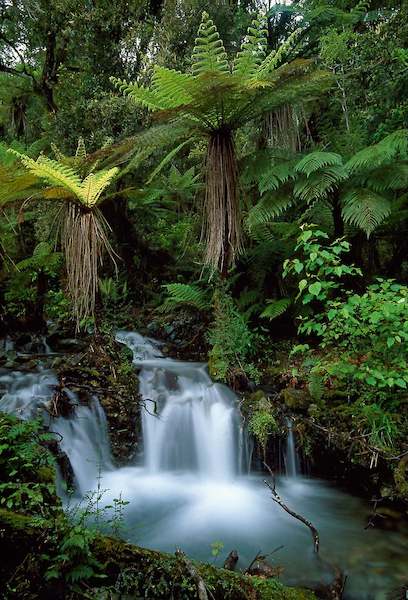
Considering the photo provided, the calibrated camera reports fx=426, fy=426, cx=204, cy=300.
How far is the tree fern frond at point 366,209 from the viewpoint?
4066mm

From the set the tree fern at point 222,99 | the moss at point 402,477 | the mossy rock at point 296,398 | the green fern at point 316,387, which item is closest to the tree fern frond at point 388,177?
the tree fern at point 222,99

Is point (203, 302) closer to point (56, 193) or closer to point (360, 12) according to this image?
point (56, 193)

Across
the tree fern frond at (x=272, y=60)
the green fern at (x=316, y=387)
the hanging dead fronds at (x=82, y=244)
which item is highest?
the tree fern frond at (x=272, y=60)

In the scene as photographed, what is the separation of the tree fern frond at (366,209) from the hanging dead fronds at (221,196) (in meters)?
1.14

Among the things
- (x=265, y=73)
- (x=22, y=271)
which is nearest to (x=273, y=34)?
(x=265, y=73)

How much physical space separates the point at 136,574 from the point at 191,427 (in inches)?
103

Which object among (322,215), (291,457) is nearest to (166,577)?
(291,457)

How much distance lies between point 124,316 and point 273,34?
6648mm

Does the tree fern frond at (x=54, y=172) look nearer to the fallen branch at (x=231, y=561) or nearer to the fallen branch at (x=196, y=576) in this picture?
the fallen branch at (x=196, y=576)

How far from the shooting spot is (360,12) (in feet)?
19.6

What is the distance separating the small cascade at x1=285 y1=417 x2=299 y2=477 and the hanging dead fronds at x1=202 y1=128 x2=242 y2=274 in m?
1.89

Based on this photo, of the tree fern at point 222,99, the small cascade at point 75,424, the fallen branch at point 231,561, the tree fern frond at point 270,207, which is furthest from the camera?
the tree fern frond at point 270,207

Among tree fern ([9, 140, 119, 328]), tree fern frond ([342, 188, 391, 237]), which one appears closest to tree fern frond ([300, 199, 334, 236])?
tree fern frond ([342, 188, 391, 237])

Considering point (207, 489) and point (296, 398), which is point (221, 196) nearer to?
point (296, 398)
